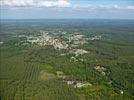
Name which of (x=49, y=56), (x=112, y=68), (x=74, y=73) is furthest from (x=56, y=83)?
(x=49, y=56)

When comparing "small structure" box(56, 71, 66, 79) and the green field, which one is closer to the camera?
the green field

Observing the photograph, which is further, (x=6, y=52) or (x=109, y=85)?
(x=6, y=52)

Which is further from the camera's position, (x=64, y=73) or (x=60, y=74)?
(x=64, y=73)

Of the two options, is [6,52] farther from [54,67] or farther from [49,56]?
[54,67]

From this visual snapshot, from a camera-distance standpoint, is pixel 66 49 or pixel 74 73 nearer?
pixel 74 73

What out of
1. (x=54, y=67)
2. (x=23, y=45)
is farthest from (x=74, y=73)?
(x=23, y=45)

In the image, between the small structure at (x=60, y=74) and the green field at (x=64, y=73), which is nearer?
the green field at (x=64, y=73)

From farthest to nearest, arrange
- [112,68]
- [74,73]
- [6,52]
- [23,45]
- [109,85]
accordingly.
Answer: [23,45], [6,52], [112,68], [74,73], [109,85]

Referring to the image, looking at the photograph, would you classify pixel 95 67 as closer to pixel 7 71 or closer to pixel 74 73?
pixel 74 73

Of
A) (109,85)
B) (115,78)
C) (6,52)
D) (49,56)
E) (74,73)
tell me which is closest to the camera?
(109,85)
